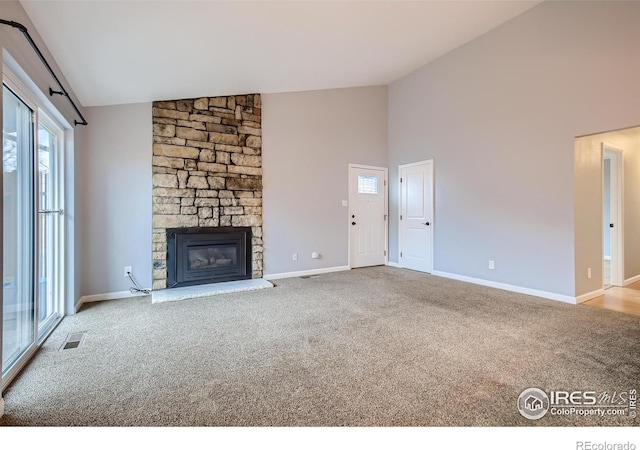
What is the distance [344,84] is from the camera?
5.05 meters

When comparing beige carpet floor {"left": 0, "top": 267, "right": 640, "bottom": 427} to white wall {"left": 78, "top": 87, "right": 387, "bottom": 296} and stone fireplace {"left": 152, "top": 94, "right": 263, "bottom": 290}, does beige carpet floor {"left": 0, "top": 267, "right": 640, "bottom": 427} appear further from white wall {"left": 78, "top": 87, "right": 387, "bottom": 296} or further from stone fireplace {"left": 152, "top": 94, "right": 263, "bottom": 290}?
stone fireplace {"left": 152, "top": 94, "right": 263, "bottom": 290}

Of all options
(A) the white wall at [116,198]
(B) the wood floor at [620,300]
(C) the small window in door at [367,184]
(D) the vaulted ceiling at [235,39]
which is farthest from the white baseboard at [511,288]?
(A) the white wall at [116,198]

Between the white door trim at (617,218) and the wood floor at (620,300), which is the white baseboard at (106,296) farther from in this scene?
the white door trim at (617,218)

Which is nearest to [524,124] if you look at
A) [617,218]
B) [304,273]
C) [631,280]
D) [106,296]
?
[617,218]

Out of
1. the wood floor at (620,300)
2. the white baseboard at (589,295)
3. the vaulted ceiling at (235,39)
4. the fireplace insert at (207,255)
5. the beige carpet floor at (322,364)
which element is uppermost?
the vaulted ceiling at (235,39)

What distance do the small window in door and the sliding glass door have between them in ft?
14.3

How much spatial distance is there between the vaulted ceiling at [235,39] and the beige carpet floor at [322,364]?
2.49 meters

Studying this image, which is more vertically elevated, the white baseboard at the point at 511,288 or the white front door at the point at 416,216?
the white front door at the point at 416,216

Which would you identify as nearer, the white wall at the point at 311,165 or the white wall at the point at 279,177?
the white wall at the point at 279,177

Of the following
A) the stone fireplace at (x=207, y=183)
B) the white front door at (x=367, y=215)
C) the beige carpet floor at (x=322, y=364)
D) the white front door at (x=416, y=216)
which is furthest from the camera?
the white front door at (x=367, y=215)

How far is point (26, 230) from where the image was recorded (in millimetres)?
2293

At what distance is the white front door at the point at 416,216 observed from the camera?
5.03m

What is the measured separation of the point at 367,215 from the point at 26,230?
4706 millimetres

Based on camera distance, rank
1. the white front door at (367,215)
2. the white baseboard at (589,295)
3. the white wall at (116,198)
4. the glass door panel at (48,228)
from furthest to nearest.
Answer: the white front door at (367,215)
the white wall at (116,198)
the white baseboard at (589,295)
the glass door panel at (48,228)
